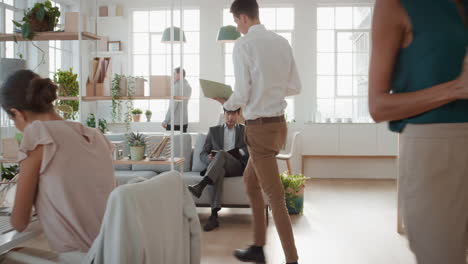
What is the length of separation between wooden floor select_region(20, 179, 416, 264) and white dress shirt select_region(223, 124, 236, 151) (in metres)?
0.75

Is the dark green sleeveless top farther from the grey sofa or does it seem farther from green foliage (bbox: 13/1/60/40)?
the grey sofa

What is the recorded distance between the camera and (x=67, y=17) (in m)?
3.72

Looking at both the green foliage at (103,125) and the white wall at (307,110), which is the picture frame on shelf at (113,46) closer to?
the white wall at (307,110)

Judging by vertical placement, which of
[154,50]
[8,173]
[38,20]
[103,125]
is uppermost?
Answer: [154,50]

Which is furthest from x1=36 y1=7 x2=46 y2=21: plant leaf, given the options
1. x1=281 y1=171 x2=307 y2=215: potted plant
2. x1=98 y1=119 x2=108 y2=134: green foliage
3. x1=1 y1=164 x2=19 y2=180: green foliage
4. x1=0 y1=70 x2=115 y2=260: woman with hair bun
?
x1=98 y1=119 x2=108 y2=134: green foliage

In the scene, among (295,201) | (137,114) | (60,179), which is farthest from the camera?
(137,114)

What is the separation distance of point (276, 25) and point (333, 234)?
17.3ft

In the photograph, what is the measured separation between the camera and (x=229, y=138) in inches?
205

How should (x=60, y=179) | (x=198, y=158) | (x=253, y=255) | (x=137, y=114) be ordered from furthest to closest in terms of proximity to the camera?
(x=137, y=114) → (x=198, y=158) → (x=253, y=255) → (x=60, y=179)

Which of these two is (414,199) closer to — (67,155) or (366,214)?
(67,155)

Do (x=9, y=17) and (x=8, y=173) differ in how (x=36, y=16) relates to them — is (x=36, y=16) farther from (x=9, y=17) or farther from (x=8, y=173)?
(x=9, y=17)

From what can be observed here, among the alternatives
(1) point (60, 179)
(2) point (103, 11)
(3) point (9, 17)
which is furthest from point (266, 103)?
(2) point (103, 11)

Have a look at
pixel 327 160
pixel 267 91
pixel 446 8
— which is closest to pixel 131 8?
pixel 327 160

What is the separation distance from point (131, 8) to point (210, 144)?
15.6 ft
